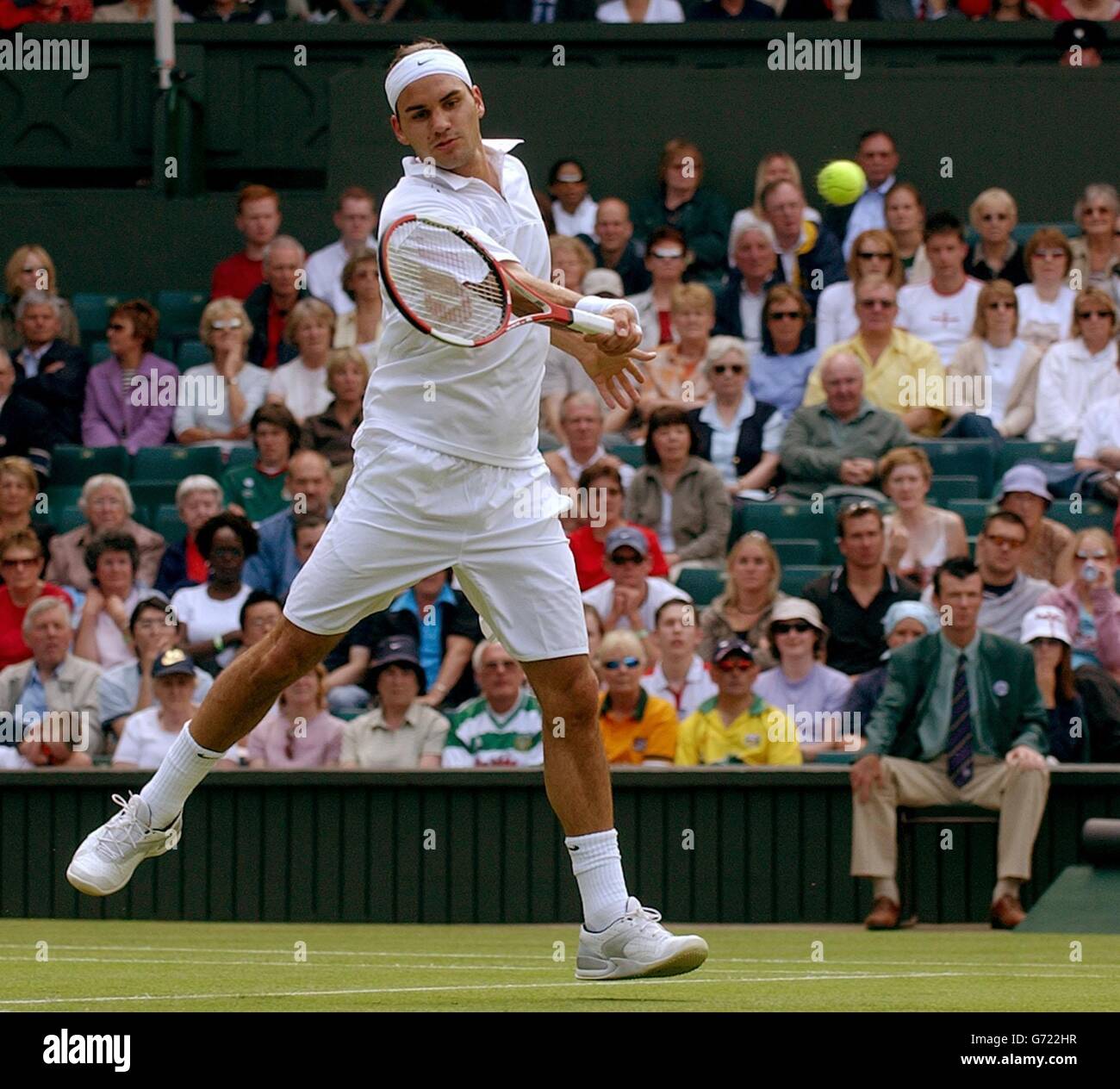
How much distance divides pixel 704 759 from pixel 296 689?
6.21 feet

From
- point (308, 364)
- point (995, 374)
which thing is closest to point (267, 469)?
point (308, 364)

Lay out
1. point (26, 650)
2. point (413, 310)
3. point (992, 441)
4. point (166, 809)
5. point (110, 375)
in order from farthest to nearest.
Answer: point (110, 375), point (992, 441), point (26, 650), point (166, 809), point (413, 310)

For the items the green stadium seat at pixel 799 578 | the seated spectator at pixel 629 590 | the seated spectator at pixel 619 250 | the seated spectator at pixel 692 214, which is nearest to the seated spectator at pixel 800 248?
the seated spectator at pixel 692 214

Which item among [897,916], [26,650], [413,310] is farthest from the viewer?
[26,650]

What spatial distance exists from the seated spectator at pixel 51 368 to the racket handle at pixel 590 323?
27.8ft

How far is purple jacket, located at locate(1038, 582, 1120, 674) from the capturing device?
1120 cm

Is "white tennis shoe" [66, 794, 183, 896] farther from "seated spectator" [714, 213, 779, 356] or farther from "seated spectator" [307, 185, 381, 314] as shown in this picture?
"seated spectator" [307, 185, 381, 314]

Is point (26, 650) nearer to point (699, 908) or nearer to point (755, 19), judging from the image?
point (699, 908)

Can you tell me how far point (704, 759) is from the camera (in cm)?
1091

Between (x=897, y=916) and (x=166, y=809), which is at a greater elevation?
(x=166, y=809)

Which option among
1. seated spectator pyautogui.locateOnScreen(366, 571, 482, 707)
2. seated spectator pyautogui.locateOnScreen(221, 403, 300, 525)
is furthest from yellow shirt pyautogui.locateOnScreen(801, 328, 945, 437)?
seated spectator pyautogui.locateOnScreen(221, 403, 300, 525)

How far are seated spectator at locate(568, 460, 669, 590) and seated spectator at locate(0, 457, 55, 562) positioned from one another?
288cm

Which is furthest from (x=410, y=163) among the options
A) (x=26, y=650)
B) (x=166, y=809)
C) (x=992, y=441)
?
(x=992, y=441)

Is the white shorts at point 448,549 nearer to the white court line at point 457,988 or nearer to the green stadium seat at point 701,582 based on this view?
the white court line at point 457,988
